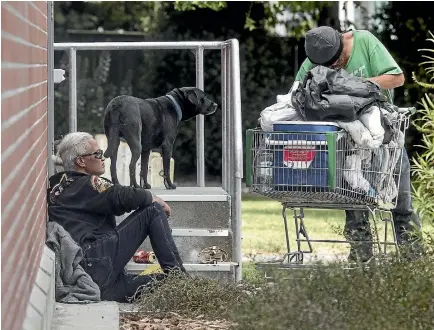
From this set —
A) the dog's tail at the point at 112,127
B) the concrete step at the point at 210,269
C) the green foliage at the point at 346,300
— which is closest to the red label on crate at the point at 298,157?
the concrete step at the point at 210,269

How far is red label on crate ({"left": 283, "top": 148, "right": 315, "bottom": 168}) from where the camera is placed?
7914 mm

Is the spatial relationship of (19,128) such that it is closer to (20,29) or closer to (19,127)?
(19,127)

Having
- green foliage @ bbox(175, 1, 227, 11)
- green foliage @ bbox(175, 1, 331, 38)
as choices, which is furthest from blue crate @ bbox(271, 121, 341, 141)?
green foliage @ bbox(175, 1, 331, 38)

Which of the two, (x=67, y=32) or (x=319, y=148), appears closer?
(x=319, y=148)

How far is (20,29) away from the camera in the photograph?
472 centimetres

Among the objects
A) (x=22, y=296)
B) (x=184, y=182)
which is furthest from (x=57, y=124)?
(x=22, y=296)

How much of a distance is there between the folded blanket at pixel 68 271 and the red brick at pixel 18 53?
61.8 inches

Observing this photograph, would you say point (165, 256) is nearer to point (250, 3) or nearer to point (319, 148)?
point (319, 148)

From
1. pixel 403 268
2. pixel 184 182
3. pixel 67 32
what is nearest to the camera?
pixel 403 268

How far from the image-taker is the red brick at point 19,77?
3.84 m

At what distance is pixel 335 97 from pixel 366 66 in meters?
0.87

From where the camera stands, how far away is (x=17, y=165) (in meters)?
4.50

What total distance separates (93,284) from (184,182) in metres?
12.7

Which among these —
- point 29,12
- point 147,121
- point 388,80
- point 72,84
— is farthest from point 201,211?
point 29,12
